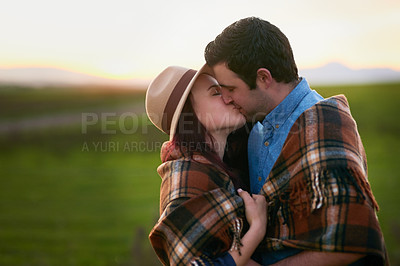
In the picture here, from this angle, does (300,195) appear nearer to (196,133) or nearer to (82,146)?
(196,133)

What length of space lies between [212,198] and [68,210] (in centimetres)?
574

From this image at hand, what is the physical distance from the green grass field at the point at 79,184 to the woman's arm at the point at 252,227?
12.3 feet

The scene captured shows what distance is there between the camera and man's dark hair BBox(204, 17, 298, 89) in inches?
73.8

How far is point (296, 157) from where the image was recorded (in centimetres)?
163

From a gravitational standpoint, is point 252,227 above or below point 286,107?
below

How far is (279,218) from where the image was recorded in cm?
169

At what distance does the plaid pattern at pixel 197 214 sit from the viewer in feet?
5.49

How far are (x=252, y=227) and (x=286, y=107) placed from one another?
61 centimetres

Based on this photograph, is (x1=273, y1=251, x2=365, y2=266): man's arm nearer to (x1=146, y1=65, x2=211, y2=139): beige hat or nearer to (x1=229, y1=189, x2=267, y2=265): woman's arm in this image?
(x1=229, y1=189, x2=267, y2=265): woman's arm

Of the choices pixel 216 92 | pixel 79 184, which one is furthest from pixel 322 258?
pixel 79 184

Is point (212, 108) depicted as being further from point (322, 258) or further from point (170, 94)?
point (322, 258)

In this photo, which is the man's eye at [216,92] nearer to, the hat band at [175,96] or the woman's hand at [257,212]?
the hat band at [175,96]

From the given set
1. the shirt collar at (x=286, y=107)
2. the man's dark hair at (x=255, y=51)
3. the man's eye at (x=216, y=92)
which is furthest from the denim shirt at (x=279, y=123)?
the man's eye at (x=216, y=92)

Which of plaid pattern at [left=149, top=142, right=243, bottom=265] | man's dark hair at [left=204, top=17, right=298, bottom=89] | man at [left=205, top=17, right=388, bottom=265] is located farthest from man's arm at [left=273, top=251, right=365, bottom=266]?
man's dark hair at [left=204, top=17, right=298, bottom=89]
